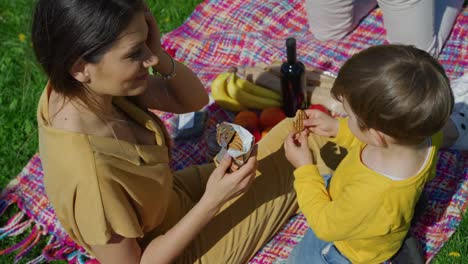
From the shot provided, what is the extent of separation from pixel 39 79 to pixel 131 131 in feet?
6.55

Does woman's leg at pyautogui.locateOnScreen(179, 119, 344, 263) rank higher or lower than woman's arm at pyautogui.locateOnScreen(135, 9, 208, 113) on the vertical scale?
lower

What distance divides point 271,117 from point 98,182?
57.9 inches

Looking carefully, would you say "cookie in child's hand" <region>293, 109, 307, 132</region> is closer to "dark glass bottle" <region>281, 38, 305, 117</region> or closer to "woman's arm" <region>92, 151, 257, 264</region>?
"woman's arm" <region>92, 151, 257, 264</region>

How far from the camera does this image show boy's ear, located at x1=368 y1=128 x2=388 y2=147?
6.27ft

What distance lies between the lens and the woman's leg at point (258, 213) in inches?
93.0

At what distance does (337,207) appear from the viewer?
2010 millimetres

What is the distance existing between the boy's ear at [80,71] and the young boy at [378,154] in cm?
85

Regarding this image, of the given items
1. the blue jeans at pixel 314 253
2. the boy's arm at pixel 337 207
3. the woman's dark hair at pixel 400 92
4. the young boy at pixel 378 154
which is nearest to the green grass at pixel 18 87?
the blue jeans at pixel 314 253

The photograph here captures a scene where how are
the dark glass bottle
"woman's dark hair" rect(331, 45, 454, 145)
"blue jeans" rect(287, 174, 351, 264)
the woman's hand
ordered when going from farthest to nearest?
the dark glass bottle
"blue jeans" rect(287, 174, 351, 264)
the woman's hand
"woman's dark hair" rect(331, 45, 454, 145)

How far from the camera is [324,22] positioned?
362 centimetres

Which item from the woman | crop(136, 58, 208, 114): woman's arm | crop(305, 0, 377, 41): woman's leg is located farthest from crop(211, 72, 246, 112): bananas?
the woman

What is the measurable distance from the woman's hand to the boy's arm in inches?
7.8

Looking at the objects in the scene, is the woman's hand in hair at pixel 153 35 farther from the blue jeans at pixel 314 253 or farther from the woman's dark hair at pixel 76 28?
the blue jeans at pixel 314 253

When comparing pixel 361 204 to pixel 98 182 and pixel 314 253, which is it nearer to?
pixel 314 253
